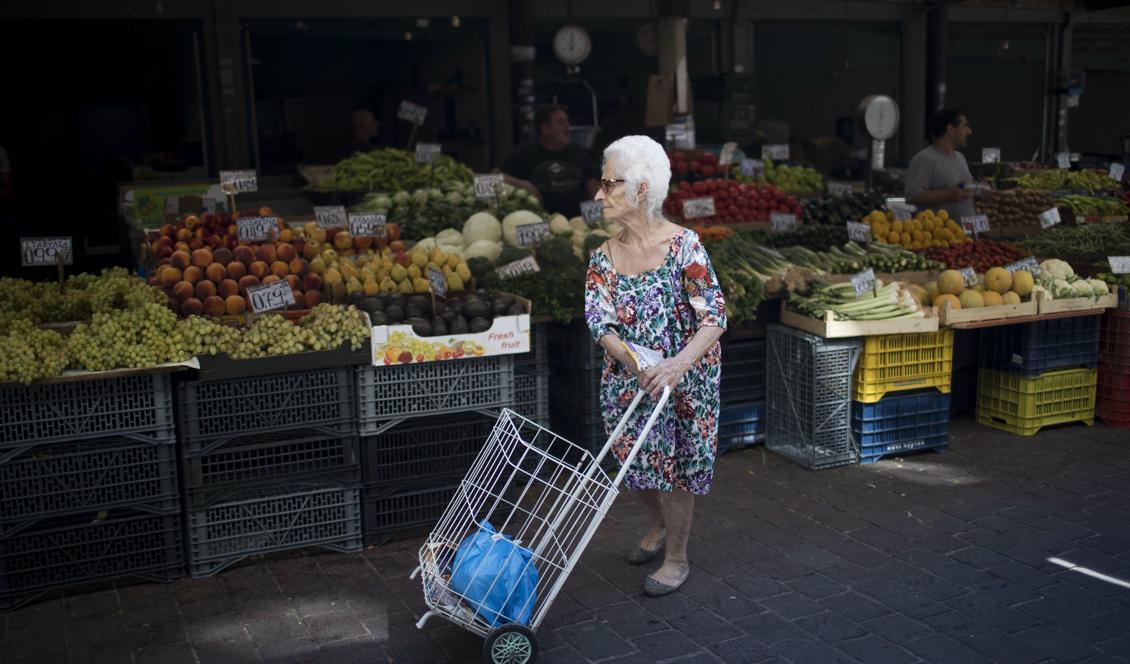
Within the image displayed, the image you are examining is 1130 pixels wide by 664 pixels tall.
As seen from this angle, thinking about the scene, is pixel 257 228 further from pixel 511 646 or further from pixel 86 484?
pixel 511 646

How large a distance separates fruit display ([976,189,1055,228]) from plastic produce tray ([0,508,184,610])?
7.02m

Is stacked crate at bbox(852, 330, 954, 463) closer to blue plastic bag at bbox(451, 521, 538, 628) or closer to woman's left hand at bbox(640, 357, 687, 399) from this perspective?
woman's left hand at bbox(640, 357, 687, 399)

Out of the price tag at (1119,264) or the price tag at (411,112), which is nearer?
the price tag at (1119,264)

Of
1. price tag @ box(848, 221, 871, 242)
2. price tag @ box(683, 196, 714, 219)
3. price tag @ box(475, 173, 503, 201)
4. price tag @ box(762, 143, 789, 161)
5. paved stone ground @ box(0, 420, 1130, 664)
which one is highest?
price tag @ box(762, 143, 789, 161)

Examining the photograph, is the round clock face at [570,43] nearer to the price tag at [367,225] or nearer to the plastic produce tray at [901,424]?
the price tag at [367,225]

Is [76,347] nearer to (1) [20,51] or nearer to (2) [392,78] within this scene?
(1) [20,51]

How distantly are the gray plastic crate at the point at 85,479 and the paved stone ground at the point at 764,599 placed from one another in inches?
15.8

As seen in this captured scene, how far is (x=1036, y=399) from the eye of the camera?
647cm

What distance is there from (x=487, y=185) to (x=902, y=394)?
3.19m

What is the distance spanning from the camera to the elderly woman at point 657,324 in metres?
4.04

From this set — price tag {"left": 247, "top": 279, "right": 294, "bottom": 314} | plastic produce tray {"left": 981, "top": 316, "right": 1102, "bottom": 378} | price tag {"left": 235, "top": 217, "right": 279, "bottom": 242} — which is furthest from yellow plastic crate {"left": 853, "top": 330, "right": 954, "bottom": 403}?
price tag {"left": 235, "top": 217, "right": 279, "bottom": 242}

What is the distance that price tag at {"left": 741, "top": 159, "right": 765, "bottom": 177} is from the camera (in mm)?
9836

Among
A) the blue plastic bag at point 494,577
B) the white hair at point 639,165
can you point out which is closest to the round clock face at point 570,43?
the white hair at point 639,165

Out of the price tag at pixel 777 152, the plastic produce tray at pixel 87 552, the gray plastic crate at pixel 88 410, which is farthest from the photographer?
the price tag at pixel 777 152
